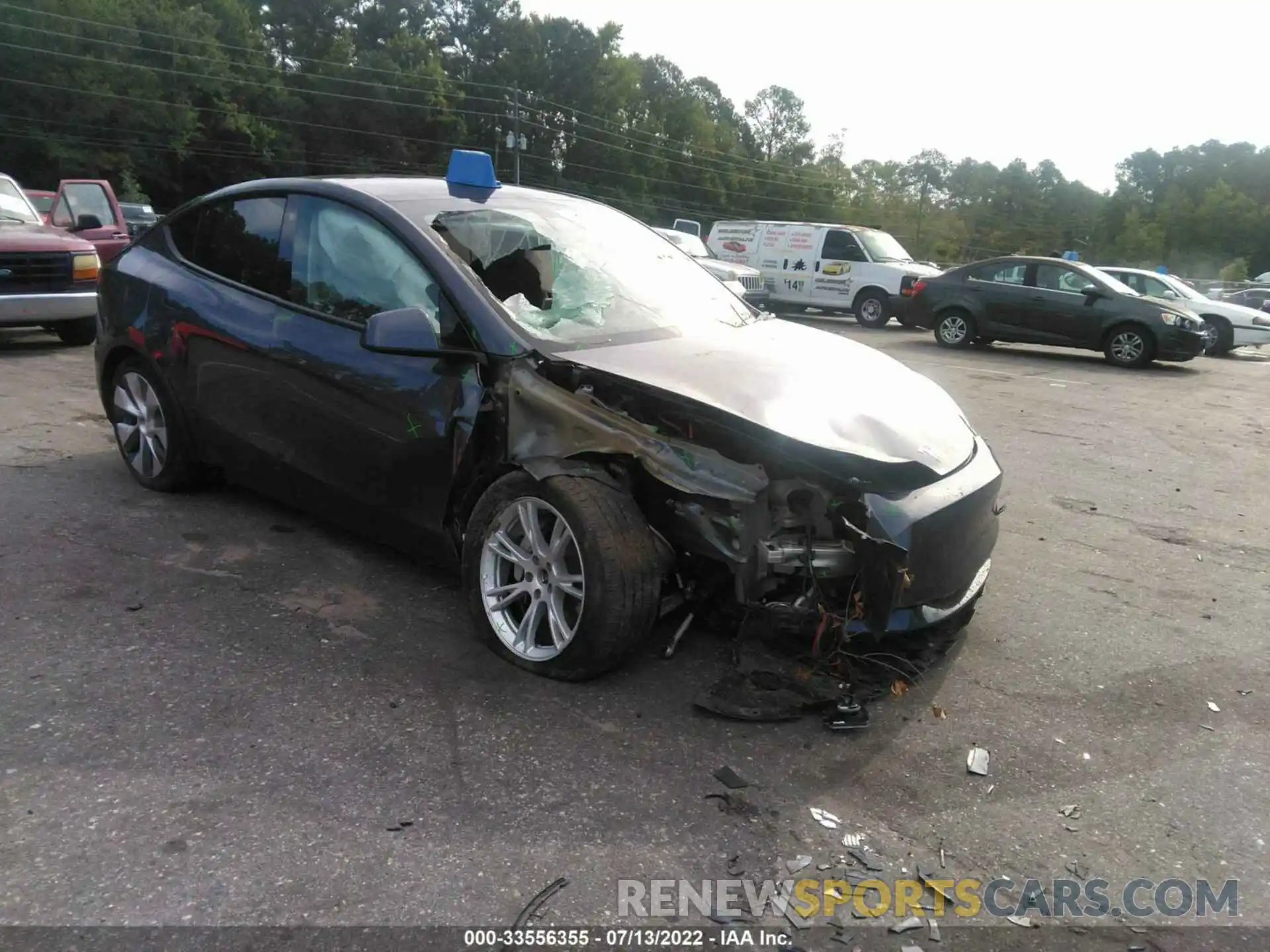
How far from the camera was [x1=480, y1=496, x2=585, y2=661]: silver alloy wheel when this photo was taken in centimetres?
326

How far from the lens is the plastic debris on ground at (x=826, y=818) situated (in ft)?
8.55

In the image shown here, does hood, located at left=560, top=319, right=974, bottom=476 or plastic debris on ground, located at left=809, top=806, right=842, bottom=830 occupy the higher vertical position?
hood, located at left=560, top=319, right=974, bottom=476

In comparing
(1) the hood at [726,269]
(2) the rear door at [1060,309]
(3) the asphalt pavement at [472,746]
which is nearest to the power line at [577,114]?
(1) the hood at [726,269]

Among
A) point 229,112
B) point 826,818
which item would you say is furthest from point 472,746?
point 229,112

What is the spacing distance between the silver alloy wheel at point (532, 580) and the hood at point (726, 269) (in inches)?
500

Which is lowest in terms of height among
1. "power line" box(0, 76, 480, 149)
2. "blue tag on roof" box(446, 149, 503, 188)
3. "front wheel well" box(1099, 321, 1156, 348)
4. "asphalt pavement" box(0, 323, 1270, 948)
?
"asphalt pavement" box(0, 323, 1270, 948)

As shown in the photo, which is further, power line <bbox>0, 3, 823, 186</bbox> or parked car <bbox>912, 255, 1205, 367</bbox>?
power line <bbox>0, 3, 823, 186</bbox>

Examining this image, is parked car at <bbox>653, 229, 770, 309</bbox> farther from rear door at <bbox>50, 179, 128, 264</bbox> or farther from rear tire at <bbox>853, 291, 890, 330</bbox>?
rear door at <bbox>50, 179, 128, 264</bbox>

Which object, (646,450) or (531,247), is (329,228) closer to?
(531,247)

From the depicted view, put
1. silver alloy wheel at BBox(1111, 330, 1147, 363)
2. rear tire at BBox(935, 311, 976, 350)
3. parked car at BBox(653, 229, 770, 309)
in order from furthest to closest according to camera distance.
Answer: parked car at BBox(653, 229, 770, 309) < rear tire at BBox(935, 311, 976, 350) < silver alloy wheel at BBox(1111, 330, 1147, 363)

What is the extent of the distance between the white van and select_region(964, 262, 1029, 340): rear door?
223 centimetres

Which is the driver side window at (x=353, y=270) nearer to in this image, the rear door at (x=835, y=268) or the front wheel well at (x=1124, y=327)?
the front wheel well at (x=1124, y=327)

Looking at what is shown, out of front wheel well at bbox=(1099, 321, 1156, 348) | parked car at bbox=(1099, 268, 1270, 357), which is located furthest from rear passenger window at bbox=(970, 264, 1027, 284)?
parked car at bbox=(1099, 268, 1270, 357)

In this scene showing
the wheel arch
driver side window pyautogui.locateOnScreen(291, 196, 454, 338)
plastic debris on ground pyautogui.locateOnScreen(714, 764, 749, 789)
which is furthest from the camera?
the wheel arch
